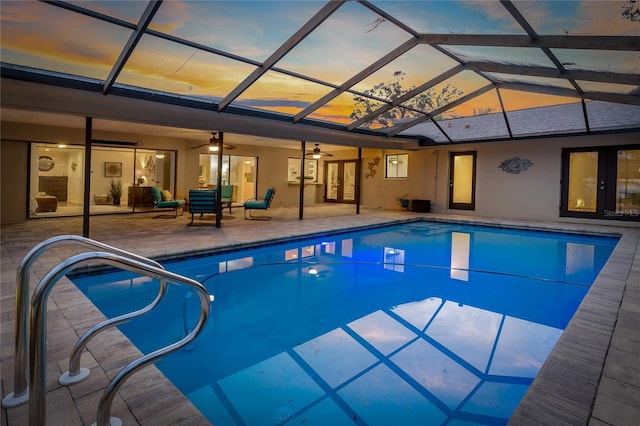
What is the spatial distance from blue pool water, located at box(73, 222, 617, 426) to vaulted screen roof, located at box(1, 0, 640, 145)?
3.15 meters

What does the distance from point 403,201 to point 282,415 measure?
40.3 feet

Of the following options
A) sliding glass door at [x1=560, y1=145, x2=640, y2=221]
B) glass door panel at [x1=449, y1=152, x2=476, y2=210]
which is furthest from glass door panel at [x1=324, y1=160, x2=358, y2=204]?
sliding glass door at [x1=560, y1=145, x2=640, y2=221]

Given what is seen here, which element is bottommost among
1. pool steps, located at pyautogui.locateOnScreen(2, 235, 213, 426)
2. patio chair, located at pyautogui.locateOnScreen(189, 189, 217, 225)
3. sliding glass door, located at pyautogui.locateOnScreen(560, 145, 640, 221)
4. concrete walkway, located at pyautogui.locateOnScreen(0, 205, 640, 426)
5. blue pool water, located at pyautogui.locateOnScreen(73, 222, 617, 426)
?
blue pool water, located at pyautogui.locateOnScreen(73, 222, 617, 426)

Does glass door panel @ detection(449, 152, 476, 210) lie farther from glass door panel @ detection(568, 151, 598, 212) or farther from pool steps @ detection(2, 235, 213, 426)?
pool steps @ detection(2, 235, 213, 426)

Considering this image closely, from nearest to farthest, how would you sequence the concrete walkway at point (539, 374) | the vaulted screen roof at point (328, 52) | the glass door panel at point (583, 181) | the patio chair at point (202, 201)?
1. the concrete walkway at point (539, 374)
2. the vaulted screen roof at point (328, 52)
3. the patio chair at point (202, 201)
4. the glass door panel at point (583, 181)

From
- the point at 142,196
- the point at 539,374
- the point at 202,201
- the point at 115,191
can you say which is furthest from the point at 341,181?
the point at 539,374

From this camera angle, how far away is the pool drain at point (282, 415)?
2.17 m

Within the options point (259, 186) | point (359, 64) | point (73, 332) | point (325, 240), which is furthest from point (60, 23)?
point (259, 186)

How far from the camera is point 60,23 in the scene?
434 cm

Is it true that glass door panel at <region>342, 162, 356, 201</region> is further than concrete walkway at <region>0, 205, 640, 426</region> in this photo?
Yes

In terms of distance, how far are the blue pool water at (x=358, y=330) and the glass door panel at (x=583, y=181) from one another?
4.40 meters

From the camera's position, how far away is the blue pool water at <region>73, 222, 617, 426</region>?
239cm

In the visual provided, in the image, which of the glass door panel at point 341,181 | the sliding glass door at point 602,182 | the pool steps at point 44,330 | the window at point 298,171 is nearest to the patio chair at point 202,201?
the window at point 298,171

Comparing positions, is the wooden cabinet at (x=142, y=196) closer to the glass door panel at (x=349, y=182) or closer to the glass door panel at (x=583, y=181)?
the glass door panel at (x=349, y=182)
